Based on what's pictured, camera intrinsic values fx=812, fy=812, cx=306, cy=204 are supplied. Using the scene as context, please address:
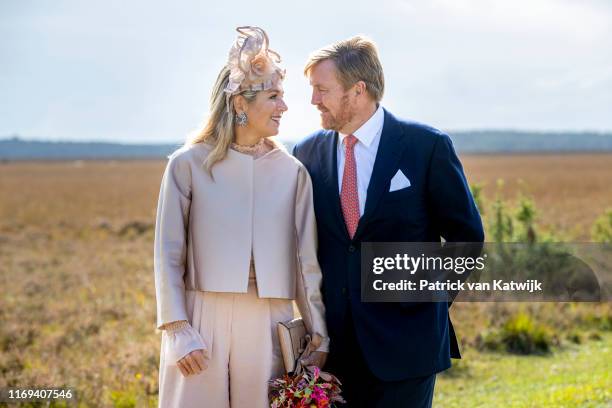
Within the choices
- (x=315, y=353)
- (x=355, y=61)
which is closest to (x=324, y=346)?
(x=315, y=353)

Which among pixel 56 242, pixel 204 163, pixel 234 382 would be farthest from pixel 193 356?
pixel 56 242

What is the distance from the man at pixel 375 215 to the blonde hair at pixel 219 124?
50 centimetres

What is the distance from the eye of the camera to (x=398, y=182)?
12.3 feet

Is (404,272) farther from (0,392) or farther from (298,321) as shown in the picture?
(0,392)

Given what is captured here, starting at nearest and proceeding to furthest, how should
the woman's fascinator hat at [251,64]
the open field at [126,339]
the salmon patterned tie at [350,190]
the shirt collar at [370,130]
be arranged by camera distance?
the woman's fascinator hat at [251,64] → the salmon patterned tie at [350,190] → the shirt collar at [370,130] → the open field at [126,339]

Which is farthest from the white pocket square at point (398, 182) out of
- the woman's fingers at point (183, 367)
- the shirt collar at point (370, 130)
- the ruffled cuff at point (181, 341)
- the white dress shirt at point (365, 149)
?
the woman's fingers at point (183, 367)

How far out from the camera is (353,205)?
3797 mm

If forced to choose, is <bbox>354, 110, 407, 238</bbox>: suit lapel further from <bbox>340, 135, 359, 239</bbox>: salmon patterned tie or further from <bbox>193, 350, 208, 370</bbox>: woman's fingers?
<bbox>193, 350, 208, 370</bbox>: woman's fingers

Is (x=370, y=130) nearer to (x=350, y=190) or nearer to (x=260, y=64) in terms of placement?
(x=350, y=190)

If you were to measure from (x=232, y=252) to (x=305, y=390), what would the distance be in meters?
0.67

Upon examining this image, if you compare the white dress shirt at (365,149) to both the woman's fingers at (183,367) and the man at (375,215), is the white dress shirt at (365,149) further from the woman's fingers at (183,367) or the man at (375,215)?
the woman's fingers at (183,367)

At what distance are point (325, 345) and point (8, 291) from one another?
11.0m

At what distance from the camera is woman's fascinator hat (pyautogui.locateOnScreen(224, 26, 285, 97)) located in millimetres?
3514

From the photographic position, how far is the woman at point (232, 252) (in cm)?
346
